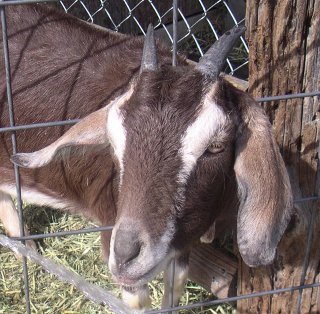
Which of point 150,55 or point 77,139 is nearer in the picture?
point 150,55

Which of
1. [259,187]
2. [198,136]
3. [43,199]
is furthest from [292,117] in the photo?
[43,199]

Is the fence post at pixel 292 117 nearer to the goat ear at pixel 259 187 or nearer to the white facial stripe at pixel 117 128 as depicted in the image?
the goat ear at pixel 259 187

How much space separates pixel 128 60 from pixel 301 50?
1.11 m

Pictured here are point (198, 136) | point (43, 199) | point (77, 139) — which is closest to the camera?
point (198, 136)

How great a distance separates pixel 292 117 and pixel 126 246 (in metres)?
0.90

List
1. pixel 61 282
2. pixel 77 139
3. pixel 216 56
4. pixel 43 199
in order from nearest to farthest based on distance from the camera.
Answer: pixel 216 56 → pixel 77 139 → pixel 43 199 → pixel 61 282

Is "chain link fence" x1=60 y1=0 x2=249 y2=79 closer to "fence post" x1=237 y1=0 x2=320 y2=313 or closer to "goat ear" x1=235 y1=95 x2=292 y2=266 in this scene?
"fence post" x1=237 y1=0 x2=320 y2=313

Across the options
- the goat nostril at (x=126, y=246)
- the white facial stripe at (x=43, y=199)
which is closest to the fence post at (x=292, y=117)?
the goat nostril at (x=126, y=246)

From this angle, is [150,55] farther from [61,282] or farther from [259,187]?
[61,282]

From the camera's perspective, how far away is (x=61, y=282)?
370 centimetres

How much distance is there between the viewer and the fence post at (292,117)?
7.79ft

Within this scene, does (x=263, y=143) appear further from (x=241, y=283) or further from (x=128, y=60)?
(x=128, y=60)

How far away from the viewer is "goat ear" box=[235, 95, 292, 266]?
223 centimetres

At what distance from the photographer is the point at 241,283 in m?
3.00
